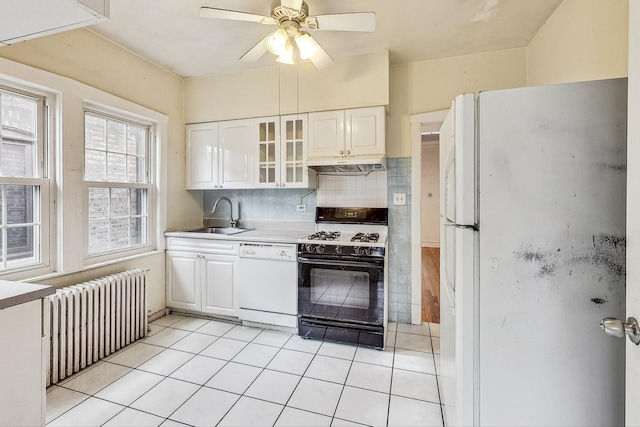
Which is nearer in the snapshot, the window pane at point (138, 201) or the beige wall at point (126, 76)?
the beige wall at point (126, 76)

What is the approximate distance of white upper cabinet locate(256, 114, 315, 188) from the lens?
9.57ft

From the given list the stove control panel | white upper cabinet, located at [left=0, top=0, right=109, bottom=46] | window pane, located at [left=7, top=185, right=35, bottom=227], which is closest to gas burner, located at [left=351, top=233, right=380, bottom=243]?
the stove control panel

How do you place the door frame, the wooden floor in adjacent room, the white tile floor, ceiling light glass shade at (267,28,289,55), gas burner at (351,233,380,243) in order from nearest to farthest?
the white tile floor, ceiling light glass shade at (267,28,289,55), gas burner at (351,233,380,243), the door frame, the wooden floor in adjacent room

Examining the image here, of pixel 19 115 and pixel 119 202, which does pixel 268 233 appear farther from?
pixel 19 115

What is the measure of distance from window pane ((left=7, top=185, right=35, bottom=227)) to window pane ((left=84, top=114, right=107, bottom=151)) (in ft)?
1.83

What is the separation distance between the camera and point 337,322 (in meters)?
2.50

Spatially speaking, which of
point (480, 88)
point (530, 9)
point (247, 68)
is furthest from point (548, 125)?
point (247, 68)

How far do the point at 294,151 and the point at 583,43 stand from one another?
7.31ft

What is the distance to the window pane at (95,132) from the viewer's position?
7.85 feet

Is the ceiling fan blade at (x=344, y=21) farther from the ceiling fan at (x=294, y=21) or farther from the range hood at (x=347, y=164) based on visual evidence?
the range hood at (x=347, y=164)

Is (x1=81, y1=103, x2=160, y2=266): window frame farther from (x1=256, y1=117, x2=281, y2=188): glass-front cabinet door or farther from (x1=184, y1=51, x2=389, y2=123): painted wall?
(x1=256, y1=117, x2=281, y2=188): glass-front cabinet door

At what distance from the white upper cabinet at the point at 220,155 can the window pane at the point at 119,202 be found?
690mm

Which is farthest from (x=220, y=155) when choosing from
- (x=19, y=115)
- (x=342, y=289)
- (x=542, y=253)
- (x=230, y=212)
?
(x=542, y=253)

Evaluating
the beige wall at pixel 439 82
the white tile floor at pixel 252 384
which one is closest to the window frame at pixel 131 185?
the white tile floor at pixel 252 384
